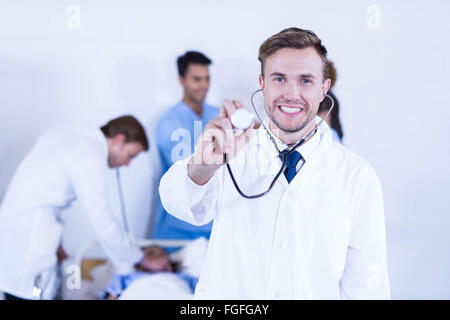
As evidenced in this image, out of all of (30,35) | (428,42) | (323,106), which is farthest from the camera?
(30,35)

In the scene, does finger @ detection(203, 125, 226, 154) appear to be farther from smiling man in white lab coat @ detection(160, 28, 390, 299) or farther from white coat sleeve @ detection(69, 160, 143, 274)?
white coat sleeve @ detection(69, 160, 143, 274)

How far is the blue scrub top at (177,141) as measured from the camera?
1753mm

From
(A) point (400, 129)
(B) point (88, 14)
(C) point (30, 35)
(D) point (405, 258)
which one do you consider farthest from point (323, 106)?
(C) point (30, 35)

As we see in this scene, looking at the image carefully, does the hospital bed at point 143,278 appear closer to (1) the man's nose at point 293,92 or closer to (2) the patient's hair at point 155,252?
(2) the patient's hair at point 155,252

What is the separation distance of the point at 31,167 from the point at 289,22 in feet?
3.18

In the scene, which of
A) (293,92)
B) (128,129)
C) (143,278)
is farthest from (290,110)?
(143,278)

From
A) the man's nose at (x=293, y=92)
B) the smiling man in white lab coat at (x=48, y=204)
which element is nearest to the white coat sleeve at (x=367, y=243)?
the man's nose at (x=293, y=92)

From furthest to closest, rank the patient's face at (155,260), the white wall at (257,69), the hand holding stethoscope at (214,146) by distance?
the patient's face at (155,260)
the white wall at (257,69)
the hand holding stethoscope at (214,146)

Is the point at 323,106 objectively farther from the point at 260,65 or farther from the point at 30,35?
the point at 30,35

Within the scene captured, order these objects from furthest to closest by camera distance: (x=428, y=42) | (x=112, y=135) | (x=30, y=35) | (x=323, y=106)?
1. (x=112, y=135)
2. (x=30, y=35)
3. (x=428, y=42)
4. (x=323, y=106)

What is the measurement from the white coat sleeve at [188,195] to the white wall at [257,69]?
492mm

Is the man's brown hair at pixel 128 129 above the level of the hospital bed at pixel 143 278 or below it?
above

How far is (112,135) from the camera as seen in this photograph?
1938mm

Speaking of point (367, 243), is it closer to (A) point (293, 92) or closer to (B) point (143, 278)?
(A) point (293, 92)
